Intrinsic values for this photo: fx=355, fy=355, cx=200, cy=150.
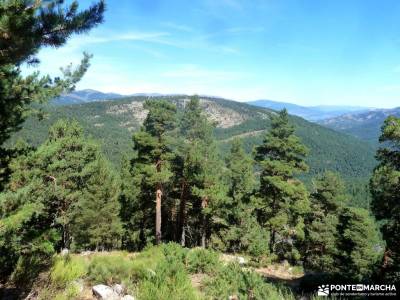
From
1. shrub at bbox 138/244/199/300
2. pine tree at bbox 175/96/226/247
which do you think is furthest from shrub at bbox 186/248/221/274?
pine tree at bbox 175/96/226/247

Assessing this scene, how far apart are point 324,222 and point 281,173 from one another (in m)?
8.79

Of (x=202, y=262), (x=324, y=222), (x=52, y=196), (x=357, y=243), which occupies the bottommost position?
(x=357, y=243)

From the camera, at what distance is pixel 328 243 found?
29.5 meters

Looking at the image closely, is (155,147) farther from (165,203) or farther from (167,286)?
(167,286)

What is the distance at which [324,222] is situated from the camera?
2980 cm

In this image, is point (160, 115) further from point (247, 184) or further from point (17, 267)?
point (17, 267)

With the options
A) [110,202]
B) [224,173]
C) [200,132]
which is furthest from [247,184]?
[110,202]

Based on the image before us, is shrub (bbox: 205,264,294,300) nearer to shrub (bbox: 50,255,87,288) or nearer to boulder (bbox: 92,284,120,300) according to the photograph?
boulder (bbox: 92,284,120,300)

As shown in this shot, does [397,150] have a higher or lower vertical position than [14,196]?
higher

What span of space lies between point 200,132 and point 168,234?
10.3 metres

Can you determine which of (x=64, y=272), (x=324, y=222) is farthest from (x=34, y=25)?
(x=324, y=222)

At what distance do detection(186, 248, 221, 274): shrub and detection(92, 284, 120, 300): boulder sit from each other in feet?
11.5

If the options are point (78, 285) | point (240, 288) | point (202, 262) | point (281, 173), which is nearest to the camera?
point (78, 285)

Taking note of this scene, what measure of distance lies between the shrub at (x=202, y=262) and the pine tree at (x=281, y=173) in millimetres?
13105
